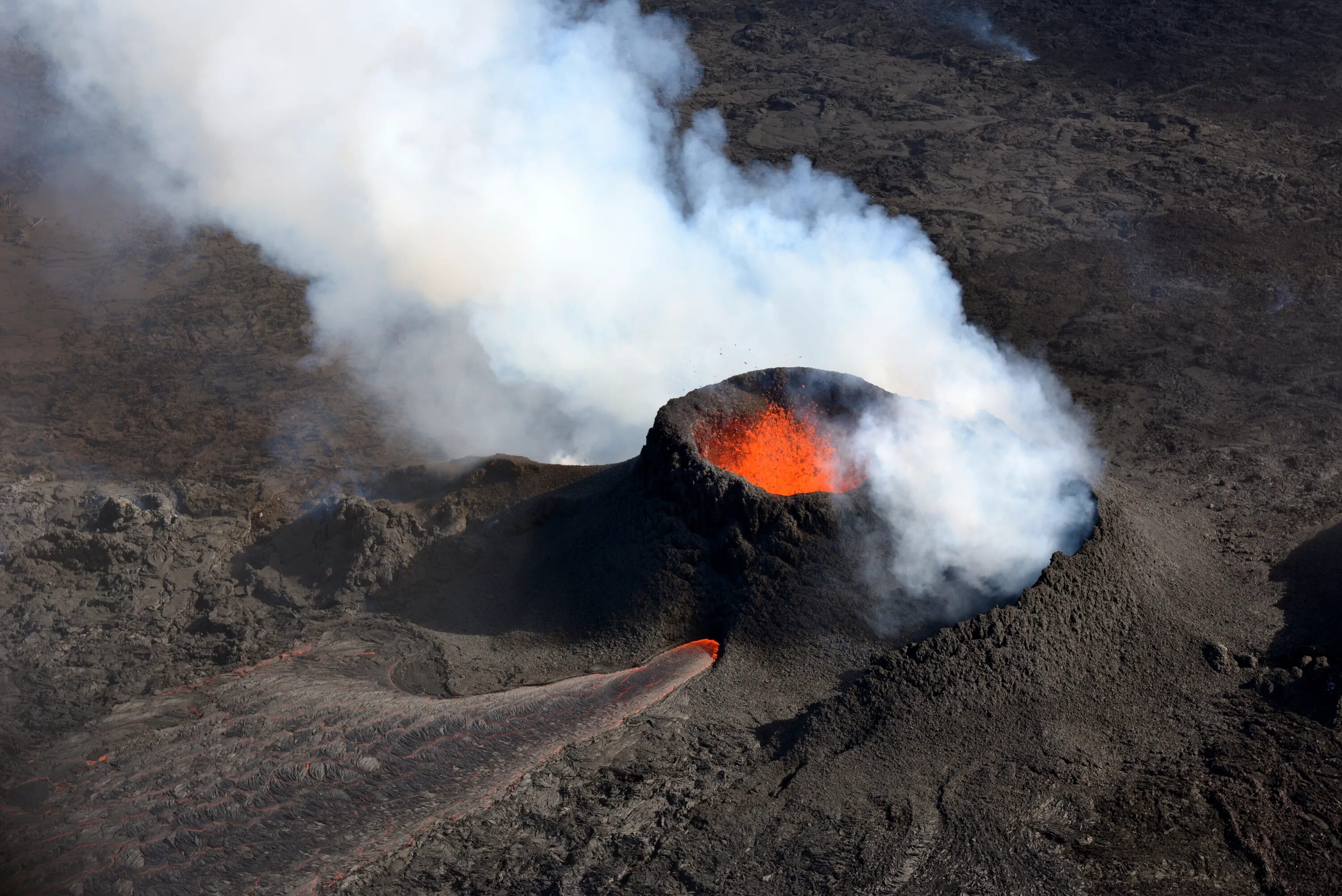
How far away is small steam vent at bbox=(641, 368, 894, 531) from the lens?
12.5m

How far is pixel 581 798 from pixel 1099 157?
22.2 metres

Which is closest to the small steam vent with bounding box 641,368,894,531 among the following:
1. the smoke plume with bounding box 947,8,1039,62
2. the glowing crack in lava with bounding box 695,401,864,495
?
the glowing crack in lava with bounding box 695,401,864,495

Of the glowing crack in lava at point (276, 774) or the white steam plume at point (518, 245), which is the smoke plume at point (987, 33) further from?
the glowing crack in lava at point (276, 774)

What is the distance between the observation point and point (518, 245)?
18.3 m

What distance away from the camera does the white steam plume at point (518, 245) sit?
53.8 feet

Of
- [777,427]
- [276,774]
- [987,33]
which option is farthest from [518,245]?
[987,33]

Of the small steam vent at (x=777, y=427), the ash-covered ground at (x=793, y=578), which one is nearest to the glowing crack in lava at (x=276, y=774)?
Answer: the ash-covered ground at (x=793, y=578)

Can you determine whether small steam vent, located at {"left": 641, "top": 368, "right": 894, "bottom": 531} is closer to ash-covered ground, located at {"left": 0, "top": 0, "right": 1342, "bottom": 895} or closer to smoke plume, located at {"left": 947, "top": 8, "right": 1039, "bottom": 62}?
ash-covered ground, located at {"left": 0, "top": 0, "right": 1342, "bottom": 895}

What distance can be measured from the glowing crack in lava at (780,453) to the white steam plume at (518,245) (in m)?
1.84

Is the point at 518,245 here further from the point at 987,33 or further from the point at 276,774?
the point at 987,33

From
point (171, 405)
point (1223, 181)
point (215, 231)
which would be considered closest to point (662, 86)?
point (215, 231)

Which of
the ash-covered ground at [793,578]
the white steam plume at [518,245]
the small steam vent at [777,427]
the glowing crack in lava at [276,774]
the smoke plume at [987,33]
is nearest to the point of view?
the glowing crack in lava at [276,774]

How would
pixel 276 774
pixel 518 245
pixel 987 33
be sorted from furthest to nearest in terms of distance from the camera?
pixel 987 33 < pixel 518 245 < pixel 276 774

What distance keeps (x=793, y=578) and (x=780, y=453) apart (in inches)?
90.2
